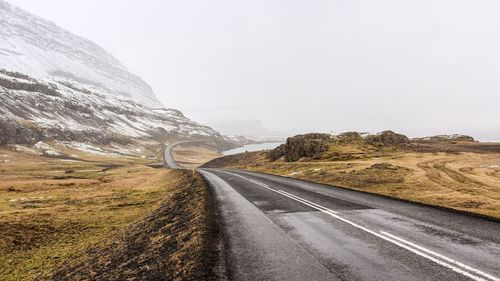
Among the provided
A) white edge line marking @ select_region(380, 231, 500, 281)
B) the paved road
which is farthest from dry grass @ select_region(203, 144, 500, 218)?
white edge line marking @ select_region(380, 231, 500, 281)

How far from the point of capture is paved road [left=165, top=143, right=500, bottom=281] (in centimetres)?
829

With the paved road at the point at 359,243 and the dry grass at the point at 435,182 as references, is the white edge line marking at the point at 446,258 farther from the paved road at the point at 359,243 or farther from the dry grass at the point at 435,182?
the dry grass at the point at 435,182

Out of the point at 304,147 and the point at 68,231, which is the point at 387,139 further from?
the point at 68,231

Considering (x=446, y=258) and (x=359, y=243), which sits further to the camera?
(x=359, y=243)

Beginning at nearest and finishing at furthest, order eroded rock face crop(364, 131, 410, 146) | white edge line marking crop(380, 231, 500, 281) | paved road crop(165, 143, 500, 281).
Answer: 1. white edge line marking crop(380, 231, 500, 281)
2. paved road crop(165, 143, 500, 281)
3. eroded rock face crop(364, 131, 410, 146)

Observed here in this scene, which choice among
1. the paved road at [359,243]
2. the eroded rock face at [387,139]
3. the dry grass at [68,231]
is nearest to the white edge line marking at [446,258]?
the paved road at [359,243]

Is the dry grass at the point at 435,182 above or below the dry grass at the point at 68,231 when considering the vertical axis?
above

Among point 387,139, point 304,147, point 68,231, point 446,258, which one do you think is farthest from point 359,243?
point 387,139

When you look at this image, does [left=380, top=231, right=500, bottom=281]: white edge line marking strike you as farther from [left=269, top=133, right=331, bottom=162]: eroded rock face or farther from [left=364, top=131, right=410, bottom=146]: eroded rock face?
[left=364, top=131, right=410, bottom=146]: eroded rock face

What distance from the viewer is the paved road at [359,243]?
326 inches

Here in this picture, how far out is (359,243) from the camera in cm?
1077

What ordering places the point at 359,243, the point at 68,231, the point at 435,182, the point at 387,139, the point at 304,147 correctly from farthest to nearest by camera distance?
the point at 387,139 < the point at 304,147 < the point at 435,182 < the point at 68,231 < the point at 359,243

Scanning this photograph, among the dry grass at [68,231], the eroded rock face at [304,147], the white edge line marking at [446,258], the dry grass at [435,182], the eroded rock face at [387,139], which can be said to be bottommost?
the dry grass at [68,231]

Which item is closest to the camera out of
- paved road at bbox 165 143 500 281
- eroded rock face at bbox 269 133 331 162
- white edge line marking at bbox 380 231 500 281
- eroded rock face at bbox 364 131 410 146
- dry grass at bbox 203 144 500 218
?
white edge line marking at bbox 380 231 500 281
